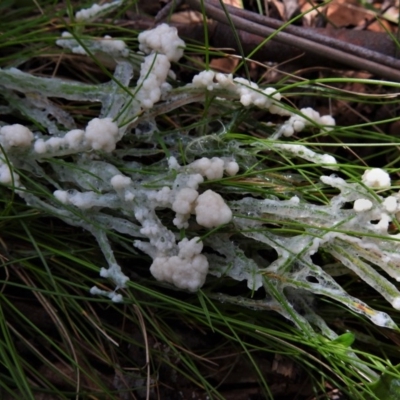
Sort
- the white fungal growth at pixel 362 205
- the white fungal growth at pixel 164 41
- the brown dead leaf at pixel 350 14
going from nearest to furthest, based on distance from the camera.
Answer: the white fungal growth at pixel 362 205 → the white fungal growth at pixel 164 41 → the brown dead leaf at pixel 350 14

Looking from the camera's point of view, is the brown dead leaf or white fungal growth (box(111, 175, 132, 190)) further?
the brown dead leaf

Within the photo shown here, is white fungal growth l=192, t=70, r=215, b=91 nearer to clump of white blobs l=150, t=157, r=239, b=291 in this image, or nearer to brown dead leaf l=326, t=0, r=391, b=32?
clump of white blobs l=150, t=157, r=239, b=291

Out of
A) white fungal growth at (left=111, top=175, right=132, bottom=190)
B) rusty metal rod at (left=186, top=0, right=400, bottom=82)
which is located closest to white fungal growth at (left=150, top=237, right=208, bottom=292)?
white fungal growth at (left=111, top=175, right=132, bottom=190)

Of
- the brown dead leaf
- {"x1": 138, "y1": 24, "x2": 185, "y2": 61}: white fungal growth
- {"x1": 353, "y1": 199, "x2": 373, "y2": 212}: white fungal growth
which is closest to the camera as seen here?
{"x1": 353, "y1": 199, "x2": 373, "y2": 212}: white fungal growth

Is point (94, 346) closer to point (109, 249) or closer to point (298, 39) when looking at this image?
point (109, 249)

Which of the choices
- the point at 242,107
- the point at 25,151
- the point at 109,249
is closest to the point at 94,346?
the point at 109,249

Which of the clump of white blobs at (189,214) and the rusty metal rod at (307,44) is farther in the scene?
the rusty metal rod at (307,44)

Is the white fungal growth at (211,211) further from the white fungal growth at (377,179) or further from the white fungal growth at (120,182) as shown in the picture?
the white fungal growth at (377,179)

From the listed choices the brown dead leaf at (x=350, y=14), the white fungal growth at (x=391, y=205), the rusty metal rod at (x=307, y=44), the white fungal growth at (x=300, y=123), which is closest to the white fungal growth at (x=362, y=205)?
the white fungal growth at (x=391, y=205)
